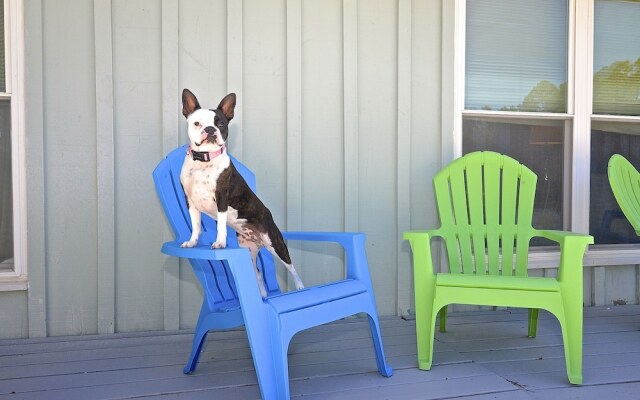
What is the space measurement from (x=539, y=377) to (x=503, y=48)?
1.92m

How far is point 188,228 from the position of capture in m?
2.15

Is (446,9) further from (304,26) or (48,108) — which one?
(48,108)

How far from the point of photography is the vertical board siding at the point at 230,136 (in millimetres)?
2666

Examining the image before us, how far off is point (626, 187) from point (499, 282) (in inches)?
43.7

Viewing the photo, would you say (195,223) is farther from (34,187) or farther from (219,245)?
(34,187)

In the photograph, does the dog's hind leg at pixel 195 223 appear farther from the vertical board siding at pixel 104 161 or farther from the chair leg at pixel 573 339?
the chair leg at pixel 573 339

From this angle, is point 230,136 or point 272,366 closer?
point 272,366

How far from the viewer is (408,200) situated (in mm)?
3102

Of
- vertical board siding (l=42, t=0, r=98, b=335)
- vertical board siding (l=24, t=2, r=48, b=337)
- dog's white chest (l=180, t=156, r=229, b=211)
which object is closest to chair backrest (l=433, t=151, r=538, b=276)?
dog's white chest (l=180, t=156, r=229, b=211)

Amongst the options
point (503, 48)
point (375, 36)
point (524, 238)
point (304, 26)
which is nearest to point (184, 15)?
point (304, 26)

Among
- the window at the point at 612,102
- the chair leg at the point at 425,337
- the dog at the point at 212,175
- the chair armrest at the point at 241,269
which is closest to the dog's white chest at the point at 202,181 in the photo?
the dog at the point at 212,175

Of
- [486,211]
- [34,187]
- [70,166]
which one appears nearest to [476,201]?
[486,211]

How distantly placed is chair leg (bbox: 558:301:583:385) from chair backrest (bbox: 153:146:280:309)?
3.80 ft

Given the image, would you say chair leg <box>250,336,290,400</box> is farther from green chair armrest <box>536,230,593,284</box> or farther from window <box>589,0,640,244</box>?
window <box>589,0,640,244</box>
